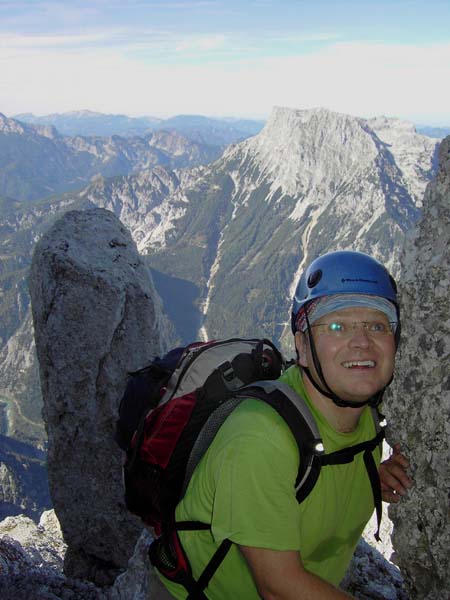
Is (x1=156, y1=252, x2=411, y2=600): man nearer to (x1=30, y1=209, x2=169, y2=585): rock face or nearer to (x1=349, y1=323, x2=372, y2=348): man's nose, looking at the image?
(x1=349, y1=323, x2=372, y2=348): man's nose

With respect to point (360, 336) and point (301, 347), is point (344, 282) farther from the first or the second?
point (301, 347)

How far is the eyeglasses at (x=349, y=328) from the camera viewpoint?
4258mm

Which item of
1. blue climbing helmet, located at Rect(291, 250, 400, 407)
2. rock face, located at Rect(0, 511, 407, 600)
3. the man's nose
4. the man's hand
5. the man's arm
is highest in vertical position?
blue climbing helmet, located at Rect(291, 250, 400, 407)

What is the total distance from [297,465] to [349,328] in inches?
47.3

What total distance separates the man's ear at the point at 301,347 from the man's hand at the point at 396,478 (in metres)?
1.88

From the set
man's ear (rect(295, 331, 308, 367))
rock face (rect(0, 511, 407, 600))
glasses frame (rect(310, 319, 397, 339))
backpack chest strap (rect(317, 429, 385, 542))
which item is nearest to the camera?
backpack chest strap (rect(317, 429, 385, 542))

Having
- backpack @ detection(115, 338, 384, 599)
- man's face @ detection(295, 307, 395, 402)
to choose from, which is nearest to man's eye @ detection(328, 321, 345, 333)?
man's face @ detection(295, 307, 395, 402)

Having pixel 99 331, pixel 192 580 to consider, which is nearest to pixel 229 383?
pixel 192 580

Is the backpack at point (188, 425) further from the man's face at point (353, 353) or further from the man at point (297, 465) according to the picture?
the man's face at point (353, 353)

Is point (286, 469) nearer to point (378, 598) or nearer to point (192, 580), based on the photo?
point (192, 580)

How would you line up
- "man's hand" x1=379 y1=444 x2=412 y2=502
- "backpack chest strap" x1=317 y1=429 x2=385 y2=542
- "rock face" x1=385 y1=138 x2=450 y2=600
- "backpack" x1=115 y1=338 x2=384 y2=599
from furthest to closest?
1. "man's hand" x1=379 y1=444 x2=412 y2=502
2. "rock face" x1=385 y1=138 x2=450 y2=600
3. "backpack chest strap" x1=317 y1=429 x2=385 y2=542
4. "backpack" x1=115 y1=338 x2=384 y2=599

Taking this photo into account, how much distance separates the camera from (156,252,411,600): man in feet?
11.6

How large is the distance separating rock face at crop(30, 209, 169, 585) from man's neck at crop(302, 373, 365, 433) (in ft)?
30.7

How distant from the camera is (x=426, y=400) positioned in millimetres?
5277
